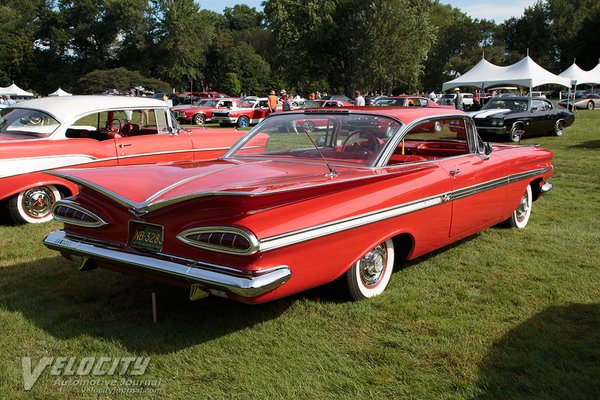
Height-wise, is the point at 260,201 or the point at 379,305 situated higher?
the point at 260,201

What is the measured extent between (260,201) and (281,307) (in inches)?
44.9

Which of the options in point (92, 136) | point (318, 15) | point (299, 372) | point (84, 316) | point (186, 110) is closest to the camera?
point (299, 372)

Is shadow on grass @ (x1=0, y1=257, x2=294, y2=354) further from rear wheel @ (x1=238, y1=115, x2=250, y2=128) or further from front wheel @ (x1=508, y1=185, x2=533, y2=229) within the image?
rear wheel @ (x1=238, y1=115, x2=250, y2=128)

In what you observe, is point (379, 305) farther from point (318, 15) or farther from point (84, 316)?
point (318, 15)

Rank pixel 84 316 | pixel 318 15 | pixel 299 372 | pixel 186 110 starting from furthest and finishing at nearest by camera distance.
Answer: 1. pixel 318 15
2. pixel 186 110
3. pixel 84 316
4. pixel 299 372

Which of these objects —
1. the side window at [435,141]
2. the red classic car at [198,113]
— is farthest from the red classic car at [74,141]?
the red classic car at [198,113]

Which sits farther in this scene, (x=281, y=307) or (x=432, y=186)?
(x=432, y=186)

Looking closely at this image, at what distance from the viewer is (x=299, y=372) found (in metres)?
2.91

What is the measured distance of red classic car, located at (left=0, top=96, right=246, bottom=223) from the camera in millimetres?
5980

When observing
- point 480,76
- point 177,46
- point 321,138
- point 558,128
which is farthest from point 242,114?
point 177,46

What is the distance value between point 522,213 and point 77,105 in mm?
5625

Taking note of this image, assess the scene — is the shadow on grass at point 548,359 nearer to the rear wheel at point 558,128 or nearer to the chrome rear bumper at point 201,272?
the chrome rear bumper at point 201,272

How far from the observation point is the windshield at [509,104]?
16000mm

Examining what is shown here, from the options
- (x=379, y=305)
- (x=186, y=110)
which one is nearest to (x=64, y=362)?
(x=379, y=305)
